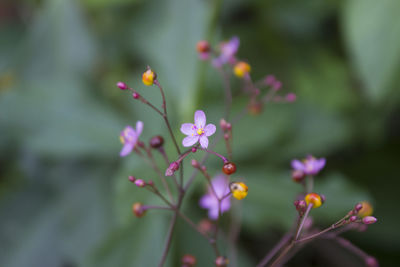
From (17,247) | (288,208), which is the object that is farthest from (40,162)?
(288,208)

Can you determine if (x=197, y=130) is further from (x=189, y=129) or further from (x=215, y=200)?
(x=215, y=200)

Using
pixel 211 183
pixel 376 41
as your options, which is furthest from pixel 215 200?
pixel 376 41

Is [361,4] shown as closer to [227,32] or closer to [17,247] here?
[227,32]

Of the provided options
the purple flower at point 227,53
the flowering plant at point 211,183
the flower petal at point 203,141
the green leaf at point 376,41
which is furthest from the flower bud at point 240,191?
the green leaf at point 376,41

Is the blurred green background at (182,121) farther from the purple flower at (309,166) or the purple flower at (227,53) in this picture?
the purple flower at (309,166)

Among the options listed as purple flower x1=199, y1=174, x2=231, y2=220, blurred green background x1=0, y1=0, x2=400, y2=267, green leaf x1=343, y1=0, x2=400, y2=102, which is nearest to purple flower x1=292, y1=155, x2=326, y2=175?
purple flower x1=199, y1=174, x2=231, y2=220

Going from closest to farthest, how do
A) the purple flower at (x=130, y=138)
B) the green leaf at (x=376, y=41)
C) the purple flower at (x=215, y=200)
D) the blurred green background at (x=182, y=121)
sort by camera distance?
the purple flower at (x=130, y=138)
the purple flower at (x=215, y=200)
the green leaf at (x=376, y=41)
the blurred green background at (x=182, y=121)

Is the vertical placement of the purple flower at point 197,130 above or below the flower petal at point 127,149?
below

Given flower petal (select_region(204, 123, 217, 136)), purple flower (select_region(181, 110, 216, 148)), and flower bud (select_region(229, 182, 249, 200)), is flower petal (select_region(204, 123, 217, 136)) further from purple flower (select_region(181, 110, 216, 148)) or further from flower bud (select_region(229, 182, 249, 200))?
flower bud (select_region(229, 182, 249, 200))
